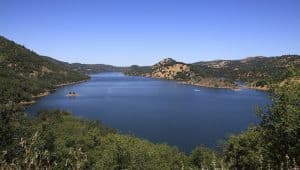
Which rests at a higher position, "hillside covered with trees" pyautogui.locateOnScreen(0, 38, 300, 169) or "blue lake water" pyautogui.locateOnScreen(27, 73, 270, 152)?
"hillside covered with trees" pyautogui.locateOnScreen(0, 38, 300, 169)

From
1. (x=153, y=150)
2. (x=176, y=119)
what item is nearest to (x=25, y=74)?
(x=176, y=119)

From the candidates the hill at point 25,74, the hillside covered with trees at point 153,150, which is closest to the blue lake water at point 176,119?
the hillside covered with trees at point 153,150

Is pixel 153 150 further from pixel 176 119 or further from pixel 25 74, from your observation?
pixel 25 74

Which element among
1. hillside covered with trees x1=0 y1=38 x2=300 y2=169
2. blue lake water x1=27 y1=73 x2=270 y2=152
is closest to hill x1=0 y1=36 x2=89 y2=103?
blue lake water x1=27 y1=73 x2=270 y2=152

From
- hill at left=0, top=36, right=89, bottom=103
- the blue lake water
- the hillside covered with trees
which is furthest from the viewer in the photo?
hill at left=0, top=36, right=89, bottom=103

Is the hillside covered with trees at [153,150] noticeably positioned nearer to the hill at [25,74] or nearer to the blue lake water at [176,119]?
the blue lake water at [176,119]

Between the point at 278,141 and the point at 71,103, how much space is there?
102187 millimetres

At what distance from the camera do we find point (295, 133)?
12.2 meters

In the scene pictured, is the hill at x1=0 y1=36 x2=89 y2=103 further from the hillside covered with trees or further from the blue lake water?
the hillside covered with trees

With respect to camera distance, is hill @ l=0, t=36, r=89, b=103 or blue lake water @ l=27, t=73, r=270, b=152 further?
hill @ l=0, t=36, r=89, b=103

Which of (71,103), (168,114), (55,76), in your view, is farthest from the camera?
(55,76)

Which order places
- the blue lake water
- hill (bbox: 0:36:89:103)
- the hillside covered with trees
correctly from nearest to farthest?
the hillside covered with trees, the blue lake water, hill (bbox: 0:36:89:103)

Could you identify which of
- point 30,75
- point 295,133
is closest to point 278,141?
point 295,133

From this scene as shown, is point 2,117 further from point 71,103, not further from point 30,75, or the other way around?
point 30,75
